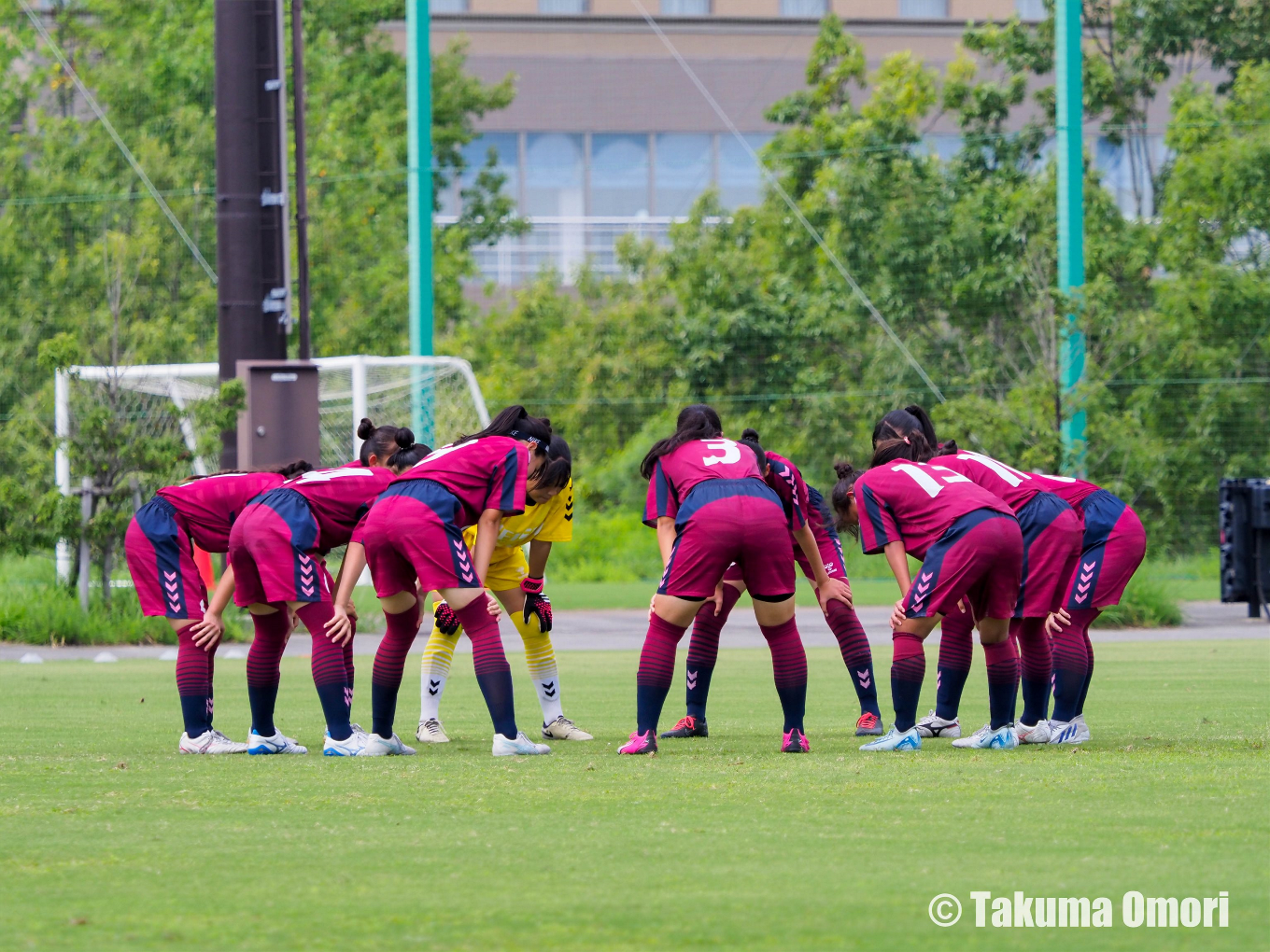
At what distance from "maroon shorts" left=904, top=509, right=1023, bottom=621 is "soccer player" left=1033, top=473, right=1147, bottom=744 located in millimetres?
725

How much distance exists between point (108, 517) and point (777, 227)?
52.9 feet

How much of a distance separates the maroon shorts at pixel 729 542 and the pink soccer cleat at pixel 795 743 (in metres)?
0.64

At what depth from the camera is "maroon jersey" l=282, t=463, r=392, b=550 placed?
7926mm

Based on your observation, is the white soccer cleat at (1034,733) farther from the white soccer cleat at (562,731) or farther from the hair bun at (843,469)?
the white soccer cleat at (562,731)

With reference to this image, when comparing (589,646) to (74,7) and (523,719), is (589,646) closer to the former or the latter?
(523,719)

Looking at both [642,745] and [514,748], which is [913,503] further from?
[514,748]

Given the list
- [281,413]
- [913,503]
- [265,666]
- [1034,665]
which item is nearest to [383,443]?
[265,666]

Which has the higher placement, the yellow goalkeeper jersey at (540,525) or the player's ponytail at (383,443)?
the player's ponytail at (383,443)

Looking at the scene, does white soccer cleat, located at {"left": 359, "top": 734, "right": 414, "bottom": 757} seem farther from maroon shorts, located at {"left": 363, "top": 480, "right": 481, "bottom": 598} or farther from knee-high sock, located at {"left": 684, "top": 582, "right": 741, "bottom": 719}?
knee-high sock, located at {"left": 684, "top": 582, "right": 741, "bottom": 719}

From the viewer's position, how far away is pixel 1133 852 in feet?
16.1

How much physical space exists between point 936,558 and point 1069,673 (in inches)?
44.2

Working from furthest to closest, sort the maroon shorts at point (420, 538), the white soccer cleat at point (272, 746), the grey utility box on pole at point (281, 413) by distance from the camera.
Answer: the grey utility box on pole at point (281, 413), the white soccer cleat at point (272, 746), the maroon shorts at point (420, 538)

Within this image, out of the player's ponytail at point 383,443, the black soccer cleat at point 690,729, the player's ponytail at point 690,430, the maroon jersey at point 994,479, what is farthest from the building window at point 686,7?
the player's ponytail at point 690,430

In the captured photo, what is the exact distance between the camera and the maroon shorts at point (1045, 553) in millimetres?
7852
